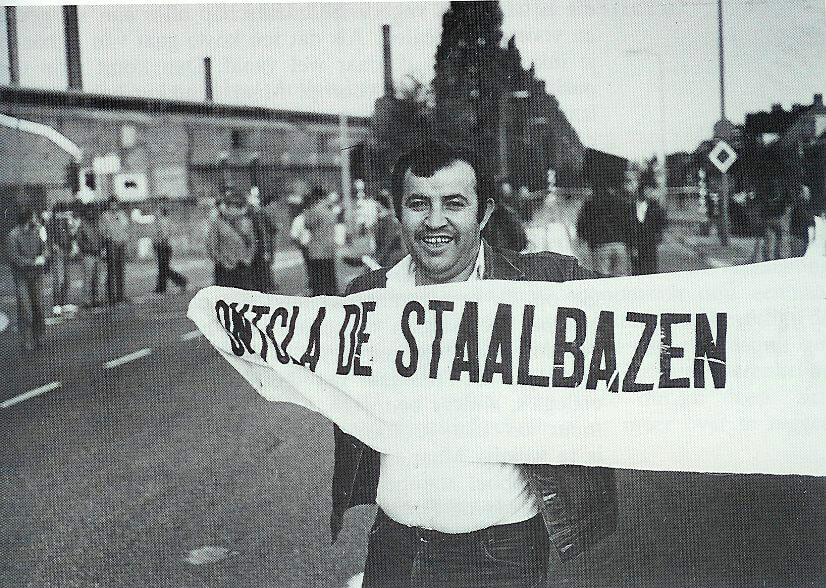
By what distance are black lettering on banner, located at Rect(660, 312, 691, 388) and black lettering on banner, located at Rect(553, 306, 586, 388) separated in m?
0.25

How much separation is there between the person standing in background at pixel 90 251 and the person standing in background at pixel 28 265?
0.37ft

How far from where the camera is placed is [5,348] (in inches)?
111

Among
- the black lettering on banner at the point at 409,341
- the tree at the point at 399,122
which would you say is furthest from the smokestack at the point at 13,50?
the black lettering on banner at the point at 409,341

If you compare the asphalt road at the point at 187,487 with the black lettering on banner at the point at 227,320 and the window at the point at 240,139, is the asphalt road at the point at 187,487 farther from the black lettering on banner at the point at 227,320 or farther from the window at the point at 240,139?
the window at the point at 240,139

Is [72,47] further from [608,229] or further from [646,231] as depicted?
[646,231]

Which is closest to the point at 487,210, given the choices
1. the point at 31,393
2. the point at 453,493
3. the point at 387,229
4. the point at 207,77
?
the point at 387,229

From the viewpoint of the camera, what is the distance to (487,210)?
2.70 meters

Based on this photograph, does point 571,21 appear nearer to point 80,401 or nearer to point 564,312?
point 564,312

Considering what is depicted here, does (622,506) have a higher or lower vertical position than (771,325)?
lower

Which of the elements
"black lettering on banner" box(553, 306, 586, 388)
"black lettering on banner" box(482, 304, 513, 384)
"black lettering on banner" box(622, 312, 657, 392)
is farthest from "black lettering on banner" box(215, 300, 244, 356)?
"black lettering on banner" box(622, 312, 657, 392)

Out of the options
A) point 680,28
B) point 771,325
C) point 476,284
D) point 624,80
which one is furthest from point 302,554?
point 680,28

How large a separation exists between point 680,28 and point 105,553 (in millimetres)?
2508

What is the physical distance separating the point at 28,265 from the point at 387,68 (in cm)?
130

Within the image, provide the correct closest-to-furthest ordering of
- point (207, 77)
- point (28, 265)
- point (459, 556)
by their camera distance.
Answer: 1. point (459, 556)
2. point (28, 265)
3. point (207, 77)
